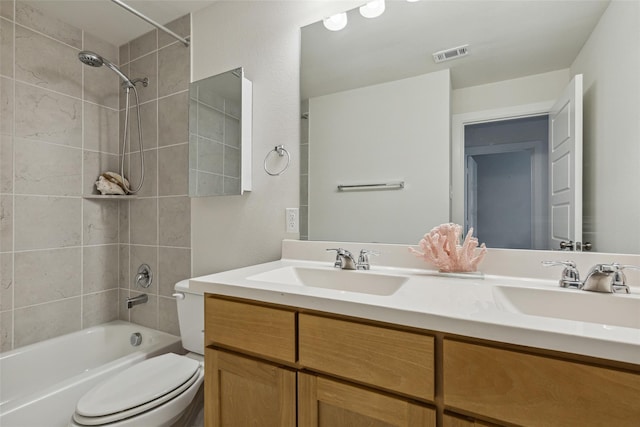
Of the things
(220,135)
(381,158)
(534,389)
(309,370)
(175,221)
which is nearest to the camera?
(534,389)

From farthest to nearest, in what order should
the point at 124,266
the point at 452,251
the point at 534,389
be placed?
the point at 124,266, the point at 452,251, the point at 534,389

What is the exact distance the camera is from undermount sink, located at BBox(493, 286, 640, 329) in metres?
0.79

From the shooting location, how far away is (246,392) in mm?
916

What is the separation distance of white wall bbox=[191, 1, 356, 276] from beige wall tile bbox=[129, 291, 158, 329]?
0.50 meters

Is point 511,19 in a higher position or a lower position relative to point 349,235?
higher

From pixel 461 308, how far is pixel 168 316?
1.86m

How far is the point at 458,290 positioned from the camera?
34.7 inches

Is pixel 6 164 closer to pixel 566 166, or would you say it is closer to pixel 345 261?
pixel 345 261

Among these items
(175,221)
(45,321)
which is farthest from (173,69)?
(45,321)

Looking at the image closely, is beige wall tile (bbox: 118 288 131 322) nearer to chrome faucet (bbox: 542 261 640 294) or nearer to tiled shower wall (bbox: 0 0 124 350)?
tiled shower wall (bbox: 0 0 124 350)

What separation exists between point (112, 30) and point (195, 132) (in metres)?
1.03

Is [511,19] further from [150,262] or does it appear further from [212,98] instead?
[150,262]

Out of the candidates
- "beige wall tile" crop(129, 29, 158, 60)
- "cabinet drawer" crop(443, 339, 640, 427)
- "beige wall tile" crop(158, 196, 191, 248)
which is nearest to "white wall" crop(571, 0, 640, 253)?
"cabinet drawer" crop(443, 339, 640, 427)

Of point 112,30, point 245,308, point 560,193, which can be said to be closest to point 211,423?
point 245,308
